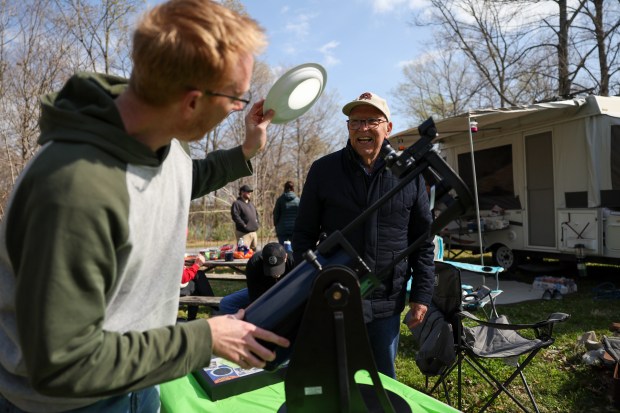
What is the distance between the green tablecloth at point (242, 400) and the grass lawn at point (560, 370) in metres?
1.90

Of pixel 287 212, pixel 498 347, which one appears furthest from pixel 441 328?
pixel 287 212

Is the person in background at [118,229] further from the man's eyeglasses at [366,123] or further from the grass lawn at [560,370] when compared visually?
the grass lawn at [560,370]

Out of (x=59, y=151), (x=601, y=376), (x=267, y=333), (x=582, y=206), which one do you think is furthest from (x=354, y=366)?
(x=582, y=206)

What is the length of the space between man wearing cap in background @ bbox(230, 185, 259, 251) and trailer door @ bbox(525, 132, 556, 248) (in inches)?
213

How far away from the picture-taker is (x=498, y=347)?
11.4 ft

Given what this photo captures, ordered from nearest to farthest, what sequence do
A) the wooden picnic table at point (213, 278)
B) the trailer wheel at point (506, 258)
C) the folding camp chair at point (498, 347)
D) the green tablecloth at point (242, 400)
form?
the green tablecloth at point (242, 400)
the folding camp chair at point (498, 347)
the wooden picnic table at point (213, 278)
the trailer wheel at point (506, 258)

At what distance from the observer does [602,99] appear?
23.8 ft

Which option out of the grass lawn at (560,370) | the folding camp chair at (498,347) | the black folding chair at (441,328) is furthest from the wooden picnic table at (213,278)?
the folding camp chair at (498,347)

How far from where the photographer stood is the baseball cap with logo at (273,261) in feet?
12.0

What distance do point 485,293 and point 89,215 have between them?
4.48 metres

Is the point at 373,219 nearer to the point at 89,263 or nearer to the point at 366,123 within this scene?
the point at 366,123

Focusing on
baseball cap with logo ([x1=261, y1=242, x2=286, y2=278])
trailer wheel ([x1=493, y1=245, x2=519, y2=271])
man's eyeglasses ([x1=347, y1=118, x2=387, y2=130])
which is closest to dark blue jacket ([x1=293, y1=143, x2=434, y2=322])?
man's eyeglasses ([x1=347, y1=118, x2=387, y2=130])

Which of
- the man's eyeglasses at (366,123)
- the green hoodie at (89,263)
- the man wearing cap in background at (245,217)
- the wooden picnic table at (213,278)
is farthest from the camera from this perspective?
the man wearing cap in background at (245,217)

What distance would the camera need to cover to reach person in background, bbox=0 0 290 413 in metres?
0.78
